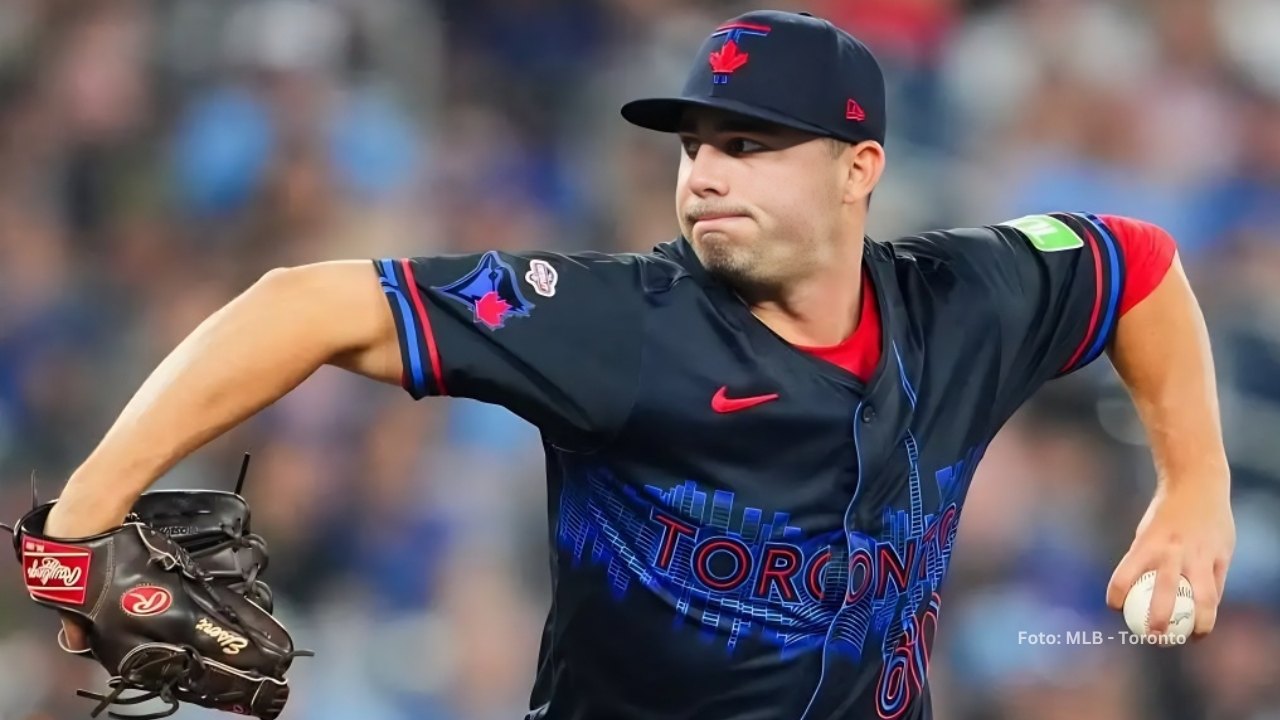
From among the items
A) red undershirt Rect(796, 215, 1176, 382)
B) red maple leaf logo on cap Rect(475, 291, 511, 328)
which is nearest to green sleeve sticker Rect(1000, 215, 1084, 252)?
red undershirt Rect(796, 215, 1176, 382)

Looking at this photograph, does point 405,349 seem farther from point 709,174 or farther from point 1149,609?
point 1149,609

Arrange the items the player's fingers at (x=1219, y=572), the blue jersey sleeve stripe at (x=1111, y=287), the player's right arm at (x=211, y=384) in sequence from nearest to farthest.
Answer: the player's right arm at (x=211, y=384), the player's fingers at (x=1219, y=572), the blue jersey sleeve stripe at (x=1111, y=287)

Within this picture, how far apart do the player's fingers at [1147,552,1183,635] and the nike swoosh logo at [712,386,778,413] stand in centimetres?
84

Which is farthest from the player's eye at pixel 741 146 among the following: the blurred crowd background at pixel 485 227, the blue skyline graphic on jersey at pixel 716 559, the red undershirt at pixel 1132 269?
the blurred crowd background at pixel 485 227

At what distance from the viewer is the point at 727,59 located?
281 centimetres

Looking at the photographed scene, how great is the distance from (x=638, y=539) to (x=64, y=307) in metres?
3.44

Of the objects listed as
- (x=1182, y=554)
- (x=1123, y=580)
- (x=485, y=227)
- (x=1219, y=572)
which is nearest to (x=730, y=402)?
(x=1123, y=580)

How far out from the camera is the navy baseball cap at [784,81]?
278 centimetres

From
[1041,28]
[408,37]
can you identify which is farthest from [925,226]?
[408,37]

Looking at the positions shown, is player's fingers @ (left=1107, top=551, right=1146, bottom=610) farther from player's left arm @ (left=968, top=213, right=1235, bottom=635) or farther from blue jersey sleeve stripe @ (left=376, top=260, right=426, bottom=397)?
blue jersey sleeve stripe @ (left=376, top=260, right=426, bottom=397)

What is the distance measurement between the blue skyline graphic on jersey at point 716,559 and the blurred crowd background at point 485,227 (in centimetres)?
232

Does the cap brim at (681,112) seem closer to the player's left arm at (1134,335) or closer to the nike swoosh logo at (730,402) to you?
the nike swoosh logo at (730,402)

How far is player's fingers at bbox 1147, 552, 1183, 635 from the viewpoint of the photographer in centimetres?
297

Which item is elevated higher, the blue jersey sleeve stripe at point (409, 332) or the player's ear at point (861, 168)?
the player's ear at point (861, 168)
